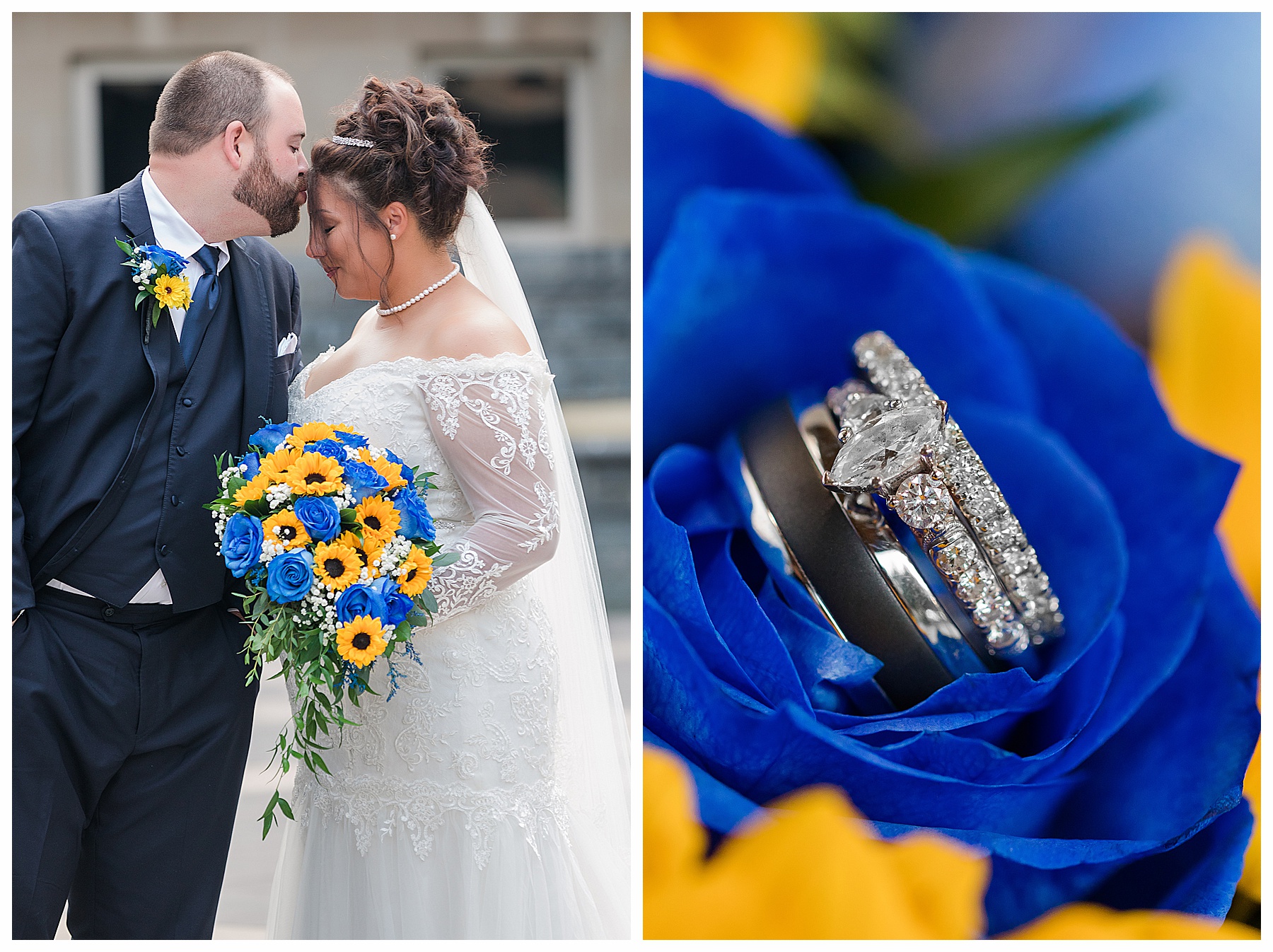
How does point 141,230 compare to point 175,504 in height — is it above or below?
above

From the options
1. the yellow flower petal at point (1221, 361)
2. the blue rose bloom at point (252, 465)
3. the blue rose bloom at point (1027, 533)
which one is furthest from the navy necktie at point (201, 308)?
the yellow flower petal at point (1221, 361)

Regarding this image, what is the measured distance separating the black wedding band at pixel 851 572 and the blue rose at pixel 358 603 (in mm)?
545

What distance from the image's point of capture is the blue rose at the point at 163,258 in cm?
156

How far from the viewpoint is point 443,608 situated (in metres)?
1.61

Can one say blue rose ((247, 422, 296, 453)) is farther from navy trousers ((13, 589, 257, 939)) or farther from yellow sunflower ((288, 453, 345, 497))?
navy trousers ((13, 589, 257, 939))

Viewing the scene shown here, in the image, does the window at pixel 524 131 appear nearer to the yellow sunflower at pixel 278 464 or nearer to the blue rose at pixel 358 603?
the yellow sunflower at pixel 278 464

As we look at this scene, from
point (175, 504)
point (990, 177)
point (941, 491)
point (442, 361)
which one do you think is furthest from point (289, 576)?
point (990, 177)

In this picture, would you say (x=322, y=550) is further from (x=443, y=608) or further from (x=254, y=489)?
(x=443, y=608)

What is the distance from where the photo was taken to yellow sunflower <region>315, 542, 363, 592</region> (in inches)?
57.0

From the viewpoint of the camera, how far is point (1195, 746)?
1.45 metres

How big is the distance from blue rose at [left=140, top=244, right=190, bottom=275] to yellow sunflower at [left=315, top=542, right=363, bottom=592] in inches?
19.9

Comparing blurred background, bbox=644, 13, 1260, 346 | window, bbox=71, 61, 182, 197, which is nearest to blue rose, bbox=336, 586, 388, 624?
blurred background, bbox=644, 13, 1260, 346

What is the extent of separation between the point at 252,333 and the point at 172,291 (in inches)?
5.9
